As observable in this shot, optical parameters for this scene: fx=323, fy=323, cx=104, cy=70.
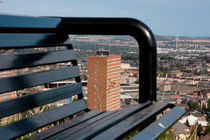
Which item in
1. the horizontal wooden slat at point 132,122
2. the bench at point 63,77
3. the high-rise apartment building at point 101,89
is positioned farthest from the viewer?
the high-rise apartment building at point 101,89

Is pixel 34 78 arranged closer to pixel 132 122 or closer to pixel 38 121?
pixel 38 121

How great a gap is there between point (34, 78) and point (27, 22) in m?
0.13

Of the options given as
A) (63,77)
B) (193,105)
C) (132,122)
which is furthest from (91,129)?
(193,105)

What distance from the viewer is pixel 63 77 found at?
0.85 meters

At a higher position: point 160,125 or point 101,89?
point 160,125

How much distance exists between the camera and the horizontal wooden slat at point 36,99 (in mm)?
619

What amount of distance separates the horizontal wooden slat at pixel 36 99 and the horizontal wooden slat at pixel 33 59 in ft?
0.23

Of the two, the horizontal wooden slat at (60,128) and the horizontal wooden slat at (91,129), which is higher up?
the horizontal wooden slat at (91,129)

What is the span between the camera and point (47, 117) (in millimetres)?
754

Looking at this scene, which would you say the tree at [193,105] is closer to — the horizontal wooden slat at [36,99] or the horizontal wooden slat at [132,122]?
the horizontal wooden slat at [36,99]

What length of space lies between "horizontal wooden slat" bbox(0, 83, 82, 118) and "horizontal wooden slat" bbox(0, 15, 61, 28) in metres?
0.16

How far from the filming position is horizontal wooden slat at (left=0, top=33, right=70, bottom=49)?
666mm

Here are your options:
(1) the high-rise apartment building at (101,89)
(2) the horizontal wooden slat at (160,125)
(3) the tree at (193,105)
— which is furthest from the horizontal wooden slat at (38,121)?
(3) the tree at (193,105)

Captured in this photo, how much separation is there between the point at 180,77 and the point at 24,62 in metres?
37.6
